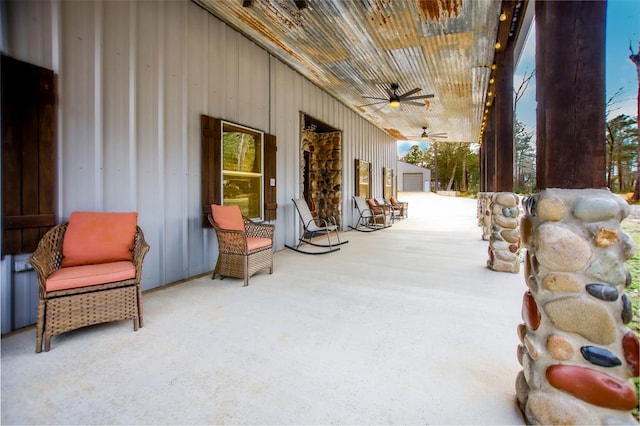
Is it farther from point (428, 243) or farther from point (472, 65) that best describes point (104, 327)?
point (472, 65)

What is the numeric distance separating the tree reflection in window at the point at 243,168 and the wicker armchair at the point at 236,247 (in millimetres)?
571

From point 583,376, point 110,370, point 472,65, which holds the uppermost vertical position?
point 472,65

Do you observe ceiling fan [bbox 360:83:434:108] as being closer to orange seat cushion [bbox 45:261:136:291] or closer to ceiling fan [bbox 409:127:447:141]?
ceiling fan [bbox 409:127:447:141]

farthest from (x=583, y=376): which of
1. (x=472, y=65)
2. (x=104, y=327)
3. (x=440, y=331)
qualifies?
(x=472, y=65)

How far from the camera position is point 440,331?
2191 mm

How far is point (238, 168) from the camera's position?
446 cm

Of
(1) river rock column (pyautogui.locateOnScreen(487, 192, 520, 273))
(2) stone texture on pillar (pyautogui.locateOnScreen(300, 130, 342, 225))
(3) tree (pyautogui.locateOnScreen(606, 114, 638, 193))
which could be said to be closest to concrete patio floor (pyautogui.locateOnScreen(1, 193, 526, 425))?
(1) river rock column (pyautogui.locateOnScreen(487, 192, 520, 273))

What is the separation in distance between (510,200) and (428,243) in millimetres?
2176

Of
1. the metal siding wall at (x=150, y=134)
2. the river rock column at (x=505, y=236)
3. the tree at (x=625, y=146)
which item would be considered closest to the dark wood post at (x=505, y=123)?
the river rock column at (x=505, y=236)

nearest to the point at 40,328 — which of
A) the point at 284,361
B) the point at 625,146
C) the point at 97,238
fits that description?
the point at 97,238

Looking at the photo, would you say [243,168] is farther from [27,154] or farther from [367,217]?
[367,217]

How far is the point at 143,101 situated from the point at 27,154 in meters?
1.17

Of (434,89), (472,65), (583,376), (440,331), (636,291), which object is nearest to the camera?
(583,376)

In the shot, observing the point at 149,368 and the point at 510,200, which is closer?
the point at 149,368
